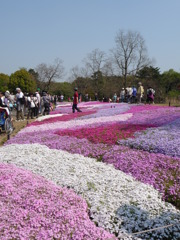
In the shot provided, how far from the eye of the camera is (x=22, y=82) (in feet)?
270

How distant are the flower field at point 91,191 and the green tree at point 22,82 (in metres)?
77.6

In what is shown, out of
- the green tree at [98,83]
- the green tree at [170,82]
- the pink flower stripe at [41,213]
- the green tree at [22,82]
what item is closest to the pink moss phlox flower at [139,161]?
the pink flower stripe at [41,213]

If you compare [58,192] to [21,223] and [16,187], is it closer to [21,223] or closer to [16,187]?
[16,187]

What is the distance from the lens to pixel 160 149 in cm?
811

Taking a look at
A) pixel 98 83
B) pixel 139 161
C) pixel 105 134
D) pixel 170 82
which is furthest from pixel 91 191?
pixel 98 83

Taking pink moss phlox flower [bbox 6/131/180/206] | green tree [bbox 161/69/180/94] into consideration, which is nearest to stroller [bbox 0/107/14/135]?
pink moss phlox flower [bbox 6/131/180/206]

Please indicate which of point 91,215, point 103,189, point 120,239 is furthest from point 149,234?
point 103,189

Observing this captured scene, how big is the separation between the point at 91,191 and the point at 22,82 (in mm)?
81113

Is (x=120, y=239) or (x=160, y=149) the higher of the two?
Result: (x=160, y=149)

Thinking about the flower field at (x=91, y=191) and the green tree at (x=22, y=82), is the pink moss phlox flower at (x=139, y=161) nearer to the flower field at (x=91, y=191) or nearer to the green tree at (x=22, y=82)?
the flower field at (x=91, y=191)

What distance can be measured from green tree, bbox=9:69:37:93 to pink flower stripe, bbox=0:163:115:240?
80750mm

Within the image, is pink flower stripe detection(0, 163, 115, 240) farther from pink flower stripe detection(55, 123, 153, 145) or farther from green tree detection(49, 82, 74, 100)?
green tree detection(49, 82, 74, 100)

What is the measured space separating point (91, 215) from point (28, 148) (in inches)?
161

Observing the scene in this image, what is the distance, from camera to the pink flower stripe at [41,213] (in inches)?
144
